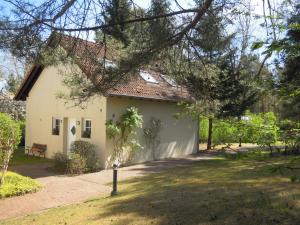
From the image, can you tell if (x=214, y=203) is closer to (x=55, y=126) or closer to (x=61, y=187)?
(x=61, y=187)

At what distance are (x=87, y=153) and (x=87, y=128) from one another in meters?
1.83

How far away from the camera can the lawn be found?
25.3 ft

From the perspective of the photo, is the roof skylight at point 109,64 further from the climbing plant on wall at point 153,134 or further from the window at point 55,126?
the window at point 55,126

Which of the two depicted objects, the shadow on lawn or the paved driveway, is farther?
the paved driveway

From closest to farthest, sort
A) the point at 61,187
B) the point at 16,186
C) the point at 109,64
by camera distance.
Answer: the point at 109,64
the point at 16,186
the point at 61,187

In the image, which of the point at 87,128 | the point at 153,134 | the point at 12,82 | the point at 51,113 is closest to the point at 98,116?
the point at 87,128

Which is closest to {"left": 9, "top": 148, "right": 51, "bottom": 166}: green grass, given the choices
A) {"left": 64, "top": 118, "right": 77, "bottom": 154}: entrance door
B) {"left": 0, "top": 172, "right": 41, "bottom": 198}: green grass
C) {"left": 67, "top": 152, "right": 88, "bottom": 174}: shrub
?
{"left": 64, "top": 118, "right": 77, "bottom": 154}: entrance door

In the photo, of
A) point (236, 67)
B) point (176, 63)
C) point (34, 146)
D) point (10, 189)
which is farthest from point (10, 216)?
point (236, 67)

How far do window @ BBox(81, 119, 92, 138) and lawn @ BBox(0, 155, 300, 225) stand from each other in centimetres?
632

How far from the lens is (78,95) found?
10.2 m

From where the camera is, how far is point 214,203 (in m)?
8.87

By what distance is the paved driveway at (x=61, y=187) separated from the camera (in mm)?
11320

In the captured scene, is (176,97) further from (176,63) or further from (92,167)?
(176,63)

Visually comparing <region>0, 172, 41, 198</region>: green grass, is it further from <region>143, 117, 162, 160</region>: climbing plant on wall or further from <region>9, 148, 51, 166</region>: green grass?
<region>143, 117, 162, 160</region>: climbing plant on wall
